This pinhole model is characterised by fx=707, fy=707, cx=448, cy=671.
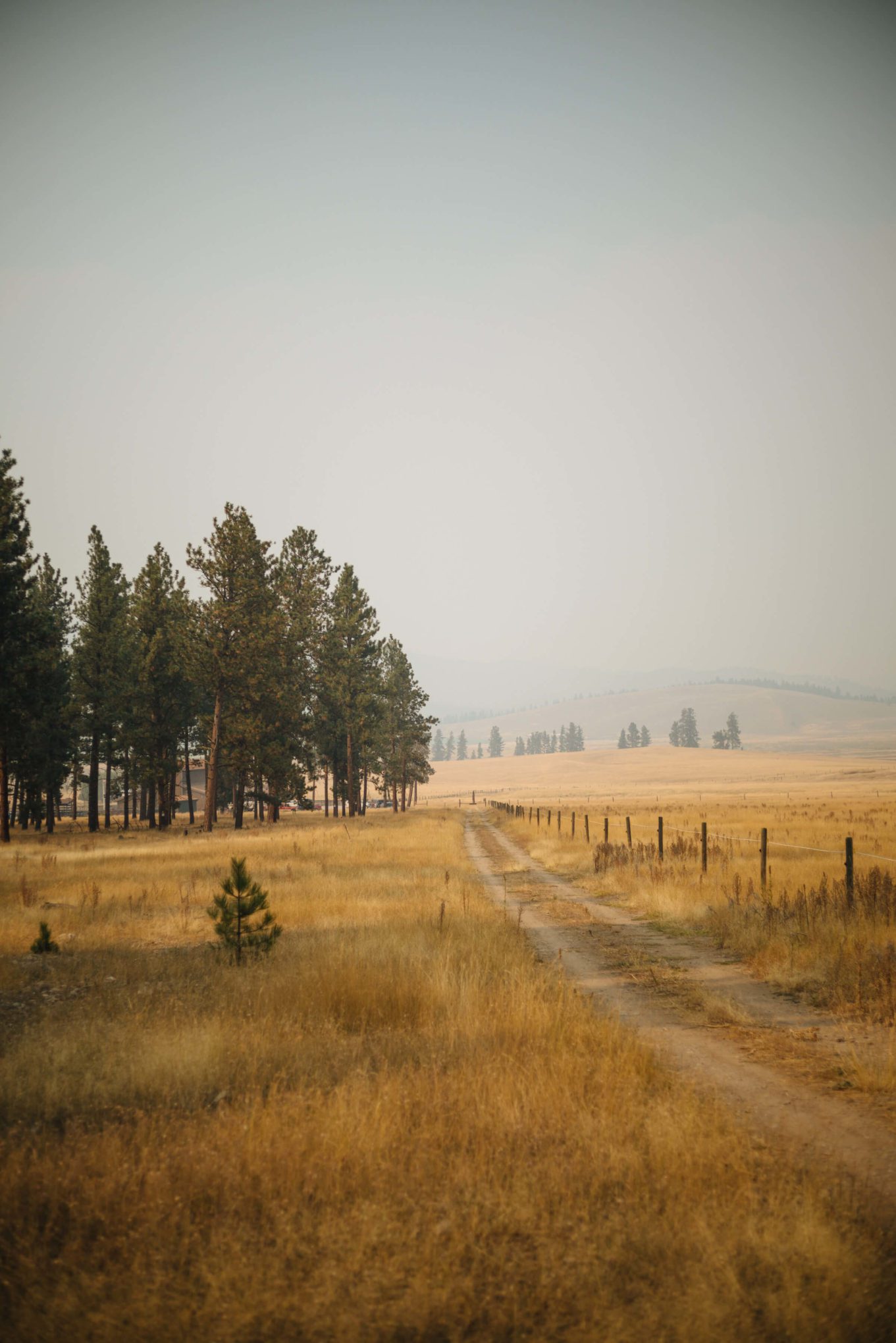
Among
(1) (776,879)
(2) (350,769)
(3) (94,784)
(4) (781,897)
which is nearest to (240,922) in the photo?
(4) (781,897)

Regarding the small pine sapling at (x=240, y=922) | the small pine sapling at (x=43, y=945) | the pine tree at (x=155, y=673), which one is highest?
the pine tree at (x=155, y=673)

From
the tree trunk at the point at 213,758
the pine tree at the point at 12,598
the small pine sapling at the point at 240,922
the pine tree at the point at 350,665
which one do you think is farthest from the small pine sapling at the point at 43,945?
the pine tree at the point at 350,665

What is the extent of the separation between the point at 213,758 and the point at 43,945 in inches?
1063

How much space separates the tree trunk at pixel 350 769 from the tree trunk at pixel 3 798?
68.7 ft

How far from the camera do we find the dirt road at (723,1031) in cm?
500

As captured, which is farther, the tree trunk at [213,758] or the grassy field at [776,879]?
the tree trunk at [213,758]

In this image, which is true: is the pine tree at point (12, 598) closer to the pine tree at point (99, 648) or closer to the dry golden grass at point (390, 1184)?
the pine tree at point (99, 648)

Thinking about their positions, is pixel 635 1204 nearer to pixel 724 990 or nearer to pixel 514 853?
pixel 724 990

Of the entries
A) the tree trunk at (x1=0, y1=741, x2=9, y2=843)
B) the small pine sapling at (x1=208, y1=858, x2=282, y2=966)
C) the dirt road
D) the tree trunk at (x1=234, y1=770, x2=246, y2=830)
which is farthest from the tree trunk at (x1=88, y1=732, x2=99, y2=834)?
the small pine sapling at (x1=208, y1=858, x2=282, y2=966)

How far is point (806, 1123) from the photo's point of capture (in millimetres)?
5348

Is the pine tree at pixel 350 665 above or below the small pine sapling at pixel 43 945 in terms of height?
above

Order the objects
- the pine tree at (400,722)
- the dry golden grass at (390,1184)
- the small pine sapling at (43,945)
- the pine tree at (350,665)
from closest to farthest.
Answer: the dry golden grass at (390,1184)
the small pine sapling at (43,945)
the pine tree at (350,665)
the pine tree at (400,722)

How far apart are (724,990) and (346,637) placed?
41.1m

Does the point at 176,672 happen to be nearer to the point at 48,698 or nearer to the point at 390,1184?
the point at 48,698
